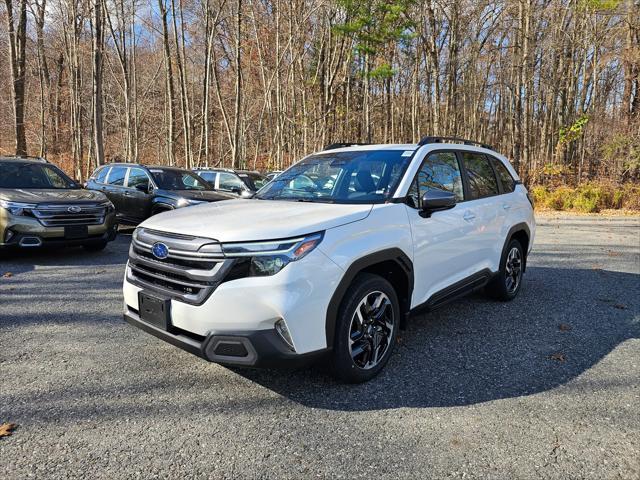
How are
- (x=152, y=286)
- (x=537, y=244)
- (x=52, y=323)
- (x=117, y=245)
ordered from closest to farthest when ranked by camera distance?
(x=152, y=286)
(x=52, y=323)
(x=117, y=245)
(x=537, y=244)

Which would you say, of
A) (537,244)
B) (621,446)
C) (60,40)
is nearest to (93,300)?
(621,446)

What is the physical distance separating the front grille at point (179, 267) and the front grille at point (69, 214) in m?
4.53

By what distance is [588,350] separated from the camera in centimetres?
397

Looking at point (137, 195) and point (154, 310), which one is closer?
point (154, 310)

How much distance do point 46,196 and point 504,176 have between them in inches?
269

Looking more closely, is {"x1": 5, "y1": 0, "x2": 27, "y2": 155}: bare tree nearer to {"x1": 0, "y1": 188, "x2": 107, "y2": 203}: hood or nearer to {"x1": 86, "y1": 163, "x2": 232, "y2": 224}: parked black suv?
{"x1": 86, "y1": 163, "x2": 232, "y2": 224}: parked black suv

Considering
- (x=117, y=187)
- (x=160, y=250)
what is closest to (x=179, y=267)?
(x=160, y=250)

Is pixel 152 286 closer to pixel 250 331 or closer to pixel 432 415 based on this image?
pixel 250 331

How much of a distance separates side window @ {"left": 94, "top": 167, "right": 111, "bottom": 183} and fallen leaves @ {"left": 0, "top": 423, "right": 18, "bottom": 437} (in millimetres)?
9246

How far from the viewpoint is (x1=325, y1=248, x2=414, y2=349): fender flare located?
2.86m

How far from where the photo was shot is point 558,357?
3.79 m

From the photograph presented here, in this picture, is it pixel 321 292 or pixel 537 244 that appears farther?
pixel 537 244

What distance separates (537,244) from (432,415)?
7.97 metres

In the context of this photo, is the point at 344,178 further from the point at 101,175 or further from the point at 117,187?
the point at 101,175
